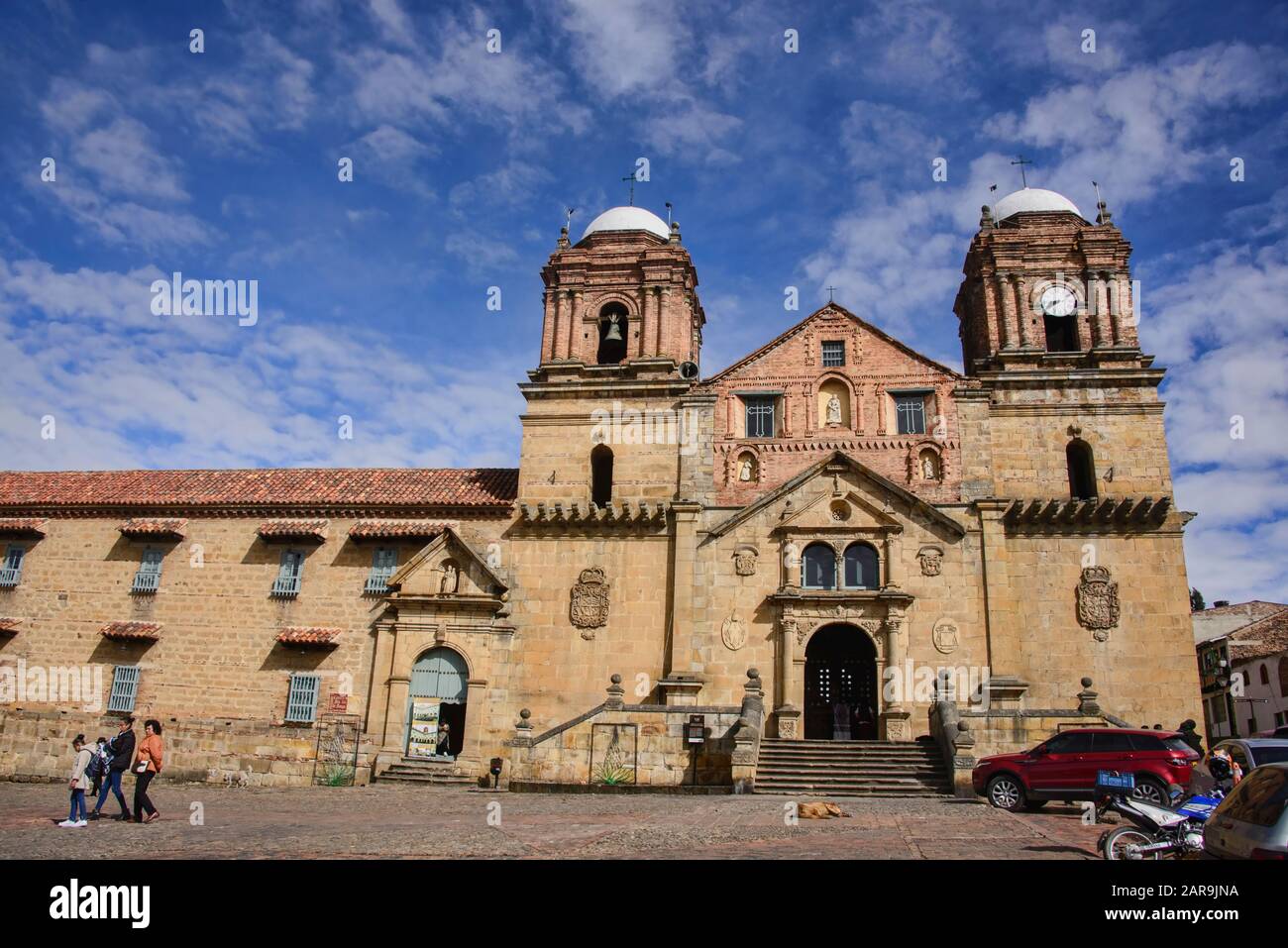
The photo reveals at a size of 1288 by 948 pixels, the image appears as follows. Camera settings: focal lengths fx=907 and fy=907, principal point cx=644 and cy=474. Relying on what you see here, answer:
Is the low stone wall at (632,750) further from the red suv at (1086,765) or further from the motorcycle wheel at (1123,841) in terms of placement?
the motorcycle wheel at (1123,841)

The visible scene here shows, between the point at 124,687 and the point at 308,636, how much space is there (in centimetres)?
622

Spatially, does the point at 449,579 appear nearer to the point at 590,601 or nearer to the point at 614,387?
the point at 590,601

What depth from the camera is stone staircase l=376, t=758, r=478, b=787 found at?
940 inches

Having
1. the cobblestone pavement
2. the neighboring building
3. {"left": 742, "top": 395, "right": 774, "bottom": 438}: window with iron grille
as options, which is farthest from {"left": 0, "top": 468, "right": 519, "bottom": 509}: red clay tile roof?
the neighboring building

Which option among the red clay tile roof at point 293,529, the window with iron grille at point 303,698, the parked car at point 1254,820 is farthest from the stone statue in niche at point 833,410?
the parked car at point 1254,820

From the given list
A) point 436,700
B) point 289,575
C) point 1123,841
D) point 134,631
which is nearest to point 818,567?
point 436,700

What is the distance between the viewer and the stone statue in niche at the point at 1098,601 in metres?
24.3

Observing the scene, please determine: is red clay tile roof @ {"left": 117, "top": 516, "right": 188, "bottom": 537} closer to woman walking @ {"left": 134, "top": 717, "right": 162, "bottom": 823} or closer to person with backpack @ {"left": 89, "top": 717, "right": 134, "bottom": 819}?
person with backpack @ {"left": 89, "top": 717, "right": 134, "bottom": 819}

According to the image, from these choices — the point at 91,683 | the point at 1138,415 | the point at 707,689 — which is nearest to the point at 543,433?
the point at 707,689

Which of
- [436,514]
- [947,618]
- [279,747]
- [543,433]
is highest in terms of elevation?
[543,433]

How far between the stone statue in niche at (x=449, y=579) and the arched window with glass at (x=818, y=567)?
400 inches

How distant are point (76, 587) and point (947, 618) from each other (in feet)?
88.1
